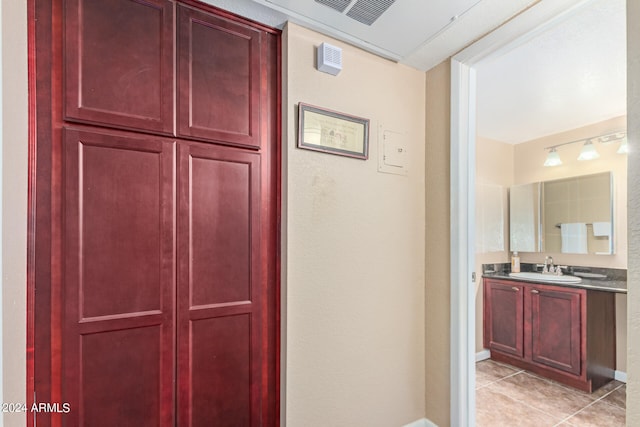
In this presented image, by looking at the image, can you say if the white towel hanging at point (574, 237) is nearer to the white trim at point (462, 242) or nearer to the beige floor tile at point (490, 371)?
the beige floor tile at point (490, 371)

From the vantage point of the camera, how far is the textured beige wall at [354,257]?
1504mm

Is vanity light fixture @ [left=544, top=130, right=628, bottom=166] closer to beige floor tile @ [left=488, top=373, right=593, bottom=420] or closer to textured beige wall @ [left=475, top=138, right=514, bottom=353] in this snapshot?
textured beige wall @ [left=475, top=138, right=514, bottom=353]

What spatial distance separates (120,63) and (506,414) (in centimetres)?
306

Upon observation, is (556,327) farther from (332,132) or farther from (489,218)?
(332,132)

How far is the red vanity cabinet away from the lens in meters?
2.50

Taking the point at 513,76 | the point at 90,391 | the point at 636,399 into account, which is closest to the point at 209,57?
the point at 90,391

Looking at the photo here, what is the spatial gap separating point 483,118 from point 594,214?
1.41 metres

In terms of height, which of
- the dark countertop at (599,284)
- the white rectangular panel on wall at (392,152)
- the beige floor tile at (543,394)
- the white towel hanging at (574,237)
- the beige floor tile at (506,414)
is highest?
the white rectangular panel on wall at (392,152)

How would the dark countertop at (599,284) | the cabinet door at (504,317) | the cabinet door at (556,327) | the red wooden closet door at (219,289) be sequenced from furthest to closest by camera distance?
1. the cabinet door at (504,317)
2. the cabinet door at (556,327)
3. the dark countertop at (599,284)
4. the red wooden closet door at (219,289)

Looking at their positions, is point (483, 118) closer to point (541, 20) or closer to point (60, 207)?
point (541, 20)

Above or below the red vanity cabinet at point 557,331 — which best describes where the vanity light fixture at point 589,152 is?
above

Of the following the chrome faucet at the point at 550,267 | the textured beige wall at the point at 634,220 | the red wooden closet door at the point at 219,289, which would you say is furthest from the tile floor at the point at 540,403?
the textured beige wall at the point at 634,220

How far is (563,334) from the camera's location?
2602mm

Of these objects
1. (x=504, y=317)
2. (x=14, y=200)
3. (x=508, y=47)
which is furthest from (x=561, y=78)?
(x=14, y=200)
